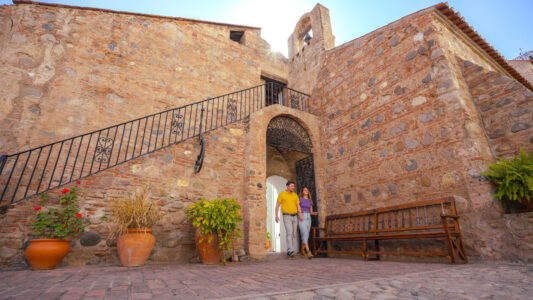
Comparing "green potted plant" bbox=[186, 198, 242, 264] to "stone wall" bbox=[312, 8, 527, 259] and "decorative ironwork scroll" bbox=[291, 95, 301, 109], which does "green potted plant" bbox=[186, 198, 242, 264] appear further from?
"decorative ironwork scroll" bbox=[291, 95, 301, 109]

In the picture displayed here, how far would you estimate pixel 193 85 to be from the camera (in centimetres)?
785

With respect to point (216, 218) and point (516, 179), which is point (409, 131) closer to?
point (516, 179)

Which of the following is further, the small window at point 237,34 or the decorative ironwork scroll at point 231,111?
the small window at point 237,34

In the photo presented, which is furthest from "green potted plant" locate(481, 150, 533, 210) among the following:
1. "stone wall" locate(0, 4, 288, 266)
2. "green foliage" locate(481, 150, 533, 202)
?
"stone wall" locate(0, 4, 288, 266)

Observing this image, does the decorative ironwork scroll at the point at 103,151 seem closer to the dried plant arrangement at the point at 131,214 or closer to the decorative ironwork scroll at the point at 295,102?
the dried plant arrangement at the point at 131,214

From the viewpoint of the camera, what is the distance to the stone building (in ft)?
14.1

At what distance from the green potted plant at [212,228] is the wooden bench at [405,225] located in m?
2.31

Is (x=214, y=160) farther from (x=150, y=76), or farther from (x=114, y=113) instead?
(x=150, y=76)

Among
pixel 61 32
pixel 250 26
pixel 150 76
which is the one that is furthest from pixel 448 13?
pixel 61 32

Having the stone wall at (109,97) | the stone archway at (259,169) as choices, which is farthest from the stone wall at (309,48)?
the stone wall at (109,97)

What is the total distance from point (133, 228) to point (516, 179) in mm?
5702

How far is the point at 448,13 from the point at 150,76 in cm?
717

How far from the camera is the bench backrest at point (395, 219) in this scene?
428 centimetres

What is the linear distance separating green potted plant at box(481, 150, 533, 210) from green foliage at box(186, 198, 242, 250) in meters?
4.13
